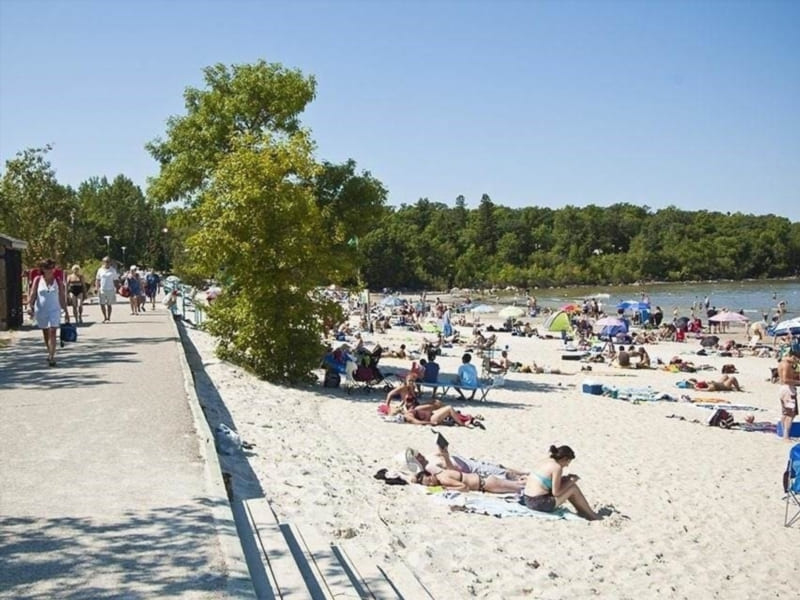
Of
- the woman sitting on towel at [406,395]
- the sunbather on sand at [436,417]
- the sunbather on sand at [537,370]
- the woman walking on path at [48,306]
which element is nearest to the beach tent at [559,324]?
the sunbather on sand at [537,370]

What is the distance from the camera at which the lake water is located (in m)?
74.4

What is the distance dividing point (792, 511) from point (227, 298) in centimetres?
1129

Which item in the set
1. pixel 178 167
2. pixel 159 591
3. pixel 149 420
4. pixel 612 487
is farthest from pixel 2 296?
pixel 159 591

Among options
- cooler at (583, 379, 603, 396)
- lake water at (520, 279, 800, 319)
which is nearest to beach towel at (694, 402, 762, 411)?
cooler at (583, 379, 603, 396)

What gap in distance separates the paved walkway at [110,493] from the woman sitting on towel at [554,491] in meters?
3.60

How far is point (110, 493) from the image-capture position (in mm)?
6020

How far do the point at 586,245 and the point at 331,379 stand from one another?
11838cm

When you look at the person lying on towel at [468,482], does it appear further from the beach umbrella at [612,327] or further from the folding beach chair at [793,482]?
the beach umbrella at [612,327]

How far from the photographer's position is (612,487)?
10188 millimetres

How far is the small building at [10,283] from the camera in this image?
57.1ft

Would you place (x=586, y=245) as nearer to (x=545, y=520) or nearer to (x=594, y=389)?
(x=594, y=389)

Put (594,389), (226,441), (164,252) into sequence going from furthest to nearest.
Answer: (164,252) < (594,389) < (226,441)

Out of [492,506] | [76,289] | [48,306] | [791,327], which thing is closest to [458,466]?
[492,506]

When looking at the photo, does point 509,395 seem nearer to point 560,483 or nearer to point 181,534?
point 560,483
